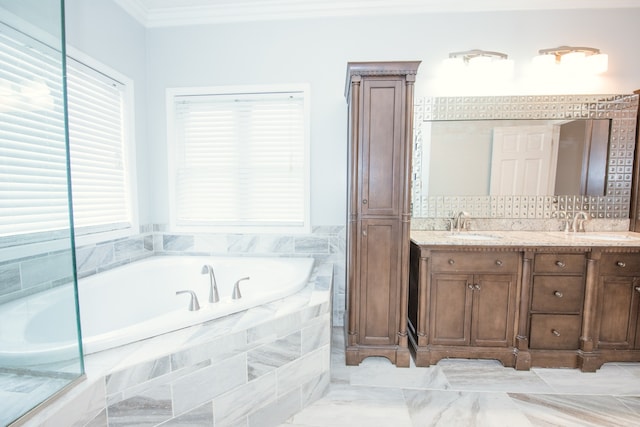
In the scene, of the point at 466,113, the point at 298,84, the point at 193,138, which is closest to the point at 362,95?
the point at 298,84

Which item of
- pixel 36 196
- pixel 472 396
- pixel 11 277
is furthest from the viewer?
pixel 472 396

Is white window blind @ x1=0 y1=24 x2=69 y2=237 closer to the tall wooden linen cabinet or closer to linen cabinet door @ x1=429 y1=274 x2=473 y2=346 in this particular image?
the tall wooden linen cabinet

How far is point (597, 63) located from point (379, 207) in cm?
209

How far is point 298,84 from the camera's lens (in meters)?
2.34

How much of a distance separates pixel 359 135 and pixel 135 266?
191 centimetres

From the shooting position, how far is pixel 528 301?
1.88 metres

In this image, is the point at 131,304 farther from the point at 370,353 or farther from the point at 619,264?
the point at 619,264

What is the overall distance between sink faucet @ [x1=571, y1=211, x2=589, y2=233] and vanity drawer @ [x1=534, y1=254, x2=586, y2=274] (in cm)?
51

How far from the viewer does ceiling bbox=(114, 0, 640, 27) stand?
87.3 inches

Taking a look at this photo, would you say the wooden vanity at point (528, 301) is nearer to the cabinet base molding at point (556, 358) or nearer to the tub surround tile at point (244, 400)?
the cabinet base molding at point (556, 358)

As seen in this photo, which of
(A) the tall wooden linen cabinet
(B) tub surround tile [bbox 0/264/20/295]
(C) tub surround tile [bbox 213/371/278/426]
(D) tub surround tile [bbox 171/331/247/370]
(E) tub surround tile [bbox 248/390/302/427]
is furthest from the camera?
(A) the tall wooden linen cabinet

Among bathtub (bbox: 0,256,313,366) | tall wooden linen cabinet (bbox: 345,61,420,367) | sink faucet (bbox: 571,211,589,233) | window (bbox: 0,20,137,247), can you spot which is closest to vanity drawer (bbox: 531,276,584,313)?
sink faucet (bbox: 571,211,589,233)

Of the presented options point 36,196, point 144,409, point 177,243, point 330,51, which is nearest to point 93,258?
point 177,243

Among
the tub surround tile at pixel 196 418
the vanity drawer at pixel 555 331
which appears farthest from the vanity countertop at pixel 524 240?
the tub surround tile at pixel 196 418
